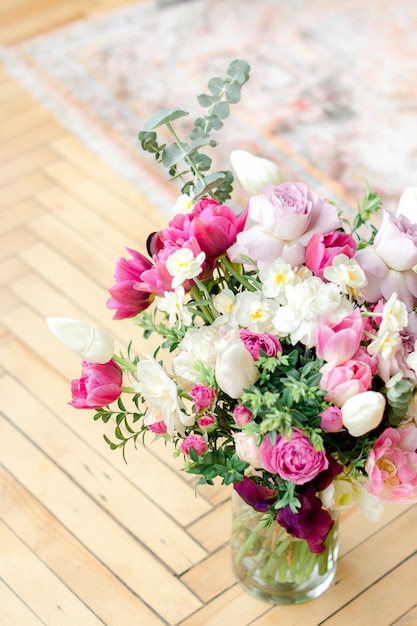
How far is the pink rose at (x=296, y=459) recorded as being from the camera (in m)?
0.92

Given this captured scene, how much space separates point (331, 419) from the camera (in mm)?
931

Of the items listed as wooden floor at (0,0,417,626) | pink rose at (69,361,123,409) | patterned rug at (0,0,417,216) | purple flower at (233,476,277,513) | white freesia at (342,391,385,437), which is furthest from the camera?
patterned rug at (0,0,417,216)

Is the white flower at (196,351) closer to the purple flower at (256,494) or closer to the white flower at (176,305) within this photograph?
the white flower at (176,305)

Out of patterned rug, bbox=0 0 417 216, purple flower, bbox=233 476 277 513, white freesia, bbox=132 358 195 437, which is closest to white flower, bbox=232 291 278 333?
white freesia, bbox=132 358 195 437

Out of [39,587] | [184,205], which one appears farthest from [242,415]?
[39,587]

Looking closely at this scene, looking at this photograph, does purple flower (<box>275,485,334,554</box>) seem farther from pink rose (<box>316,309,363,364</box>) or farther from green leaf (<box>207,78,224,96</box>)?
green leaf (<box>207,78,224,96</box>)

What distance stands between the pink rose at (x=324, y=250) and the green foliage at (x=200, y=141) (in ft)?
0.55

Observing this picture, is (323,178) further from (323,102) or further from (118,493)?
(118,493)

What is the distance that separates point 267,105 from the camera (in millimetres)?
2459

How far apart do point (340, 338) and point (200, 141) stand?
0.32 metres

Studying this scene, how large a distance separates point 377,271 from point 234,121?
4.90ft

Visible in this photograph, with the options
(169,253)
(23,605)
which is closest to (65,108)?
(23,605)

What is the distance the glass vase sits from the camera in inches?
49.7

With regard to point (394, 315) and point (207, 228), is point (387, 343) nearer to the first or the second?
point (394, 315)
